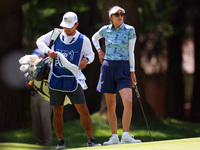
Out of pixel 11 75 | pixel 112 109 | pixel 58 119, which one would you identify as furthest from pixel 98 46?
pixel 11 75

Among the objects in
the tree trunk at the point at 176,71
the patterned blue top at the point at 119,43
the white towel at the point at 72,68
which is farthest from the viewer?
the tree trunk at the point at 176,71

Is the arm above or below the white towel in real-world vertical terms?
above

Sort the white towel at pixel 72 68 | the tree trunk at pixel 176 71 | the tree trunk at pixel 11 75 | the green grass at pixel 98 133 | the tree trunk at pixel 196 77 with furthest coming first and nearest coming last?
1. the tree trunk at pixel 176 71
2. the tree trunk at pixel 196 77
3. the tree trunk at pixel 11 75
4. the green grass at pixel 98 133
5. the white towel at pixel 72 68

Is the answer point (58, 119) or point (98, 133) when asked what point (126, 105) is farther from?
point (98, 133)

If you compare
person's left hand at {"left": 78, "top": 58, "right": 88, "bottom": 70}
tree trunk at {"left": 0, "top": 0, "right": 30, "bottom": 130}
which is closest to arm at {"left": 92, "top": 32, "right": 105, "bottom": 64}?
person's left hand at {"left": 78, "top": 58, "right": 88, "bottom": 70}

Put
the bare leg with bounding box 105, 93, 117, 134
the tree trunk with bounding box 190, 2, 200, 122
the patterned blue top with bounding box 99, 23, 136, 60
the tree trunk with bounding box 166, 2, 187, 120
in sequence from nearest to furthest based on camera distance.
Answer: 1. the patterned blue top with bounding box 99, 23, 136, 60
2. the bare leg with bounding box 105, 93, 117, 134
3. the tree trunk with bounding box 190, 2, 200, 122
4. the tree trunk with bounding box 166, 2, 187, 120

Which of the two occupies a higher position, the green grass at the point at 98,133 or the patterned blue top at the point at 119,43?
the patterned blue top at the point at 119,43

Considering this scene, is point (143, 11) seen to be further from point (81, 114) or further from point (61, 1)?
point (81, 114)

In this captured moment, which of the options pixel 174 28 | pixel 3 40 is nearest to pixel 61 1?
pixel 3 40

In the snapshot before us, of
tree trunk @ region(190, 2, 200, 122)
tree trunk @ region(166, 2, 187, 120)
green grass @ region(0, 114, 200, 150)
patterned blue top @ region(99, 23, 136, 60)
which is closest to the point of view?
patterned blue top @ region(99, 23, 136, 60)

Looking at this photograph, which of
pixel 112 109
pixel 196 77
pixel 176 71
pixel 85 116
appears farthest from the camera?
pixel 176 71

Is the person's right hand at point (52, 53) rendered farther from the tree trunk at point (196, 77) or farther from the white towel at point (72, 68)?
the tree trunk at point (196, 77)

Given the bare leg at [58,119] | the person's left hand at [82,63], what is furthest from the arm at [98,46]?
the bare leg at [58,119]

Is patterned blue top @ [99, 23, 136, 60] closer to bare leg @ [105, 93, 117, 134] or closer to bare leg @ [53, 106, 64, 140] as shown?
bare leg @ [105, 93, 117, 134]
